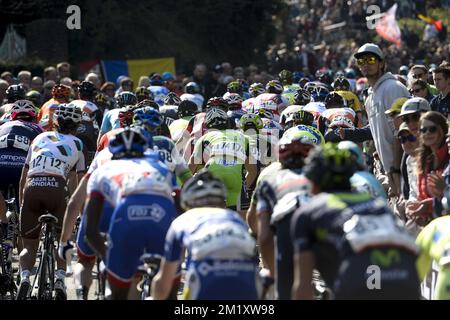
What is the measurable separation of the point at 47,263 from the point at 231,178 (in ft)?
9.99

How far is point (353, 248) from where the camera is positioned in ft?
23.1

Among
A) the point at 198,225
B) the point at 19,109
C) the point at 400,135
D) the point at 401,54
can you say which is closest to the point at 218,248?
the point at 198,225

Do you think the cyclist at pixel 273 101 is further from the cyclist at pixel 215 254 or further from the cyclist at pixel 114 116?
the cyclist at pixel 215 254

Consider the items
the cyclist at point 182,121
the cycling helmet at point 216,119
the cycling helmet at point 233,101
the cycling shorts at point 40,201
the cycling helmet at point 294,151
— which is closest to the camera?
the cycling helmet at point 294,151

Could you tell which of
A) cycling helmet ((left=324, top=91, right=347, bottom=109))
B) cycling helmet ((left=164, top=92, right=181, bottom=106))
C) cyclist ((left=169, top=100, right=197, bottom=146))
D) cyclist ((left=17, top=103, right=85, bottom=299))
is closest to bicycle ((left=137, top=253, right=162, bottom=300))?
cyclist ((left=17, top=103, right=85, bottom=299))

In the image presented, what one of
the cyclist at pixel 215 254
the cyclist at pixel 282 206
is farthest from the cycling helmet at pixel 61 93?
the cyclist at pixel 215 254

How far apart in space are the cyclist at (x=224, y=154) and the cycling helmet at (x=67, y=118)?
1.83 meters

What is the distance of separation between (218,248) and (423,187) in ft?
10.9

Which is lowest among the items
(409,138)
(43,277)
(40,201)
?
(43,277)

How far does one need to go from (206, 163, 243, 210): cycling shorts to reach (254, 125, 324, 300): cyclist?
13.1 feet

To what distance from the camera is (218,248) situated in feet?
25.2

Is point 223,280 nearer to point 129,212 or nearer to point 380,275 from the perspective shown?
point 380,275

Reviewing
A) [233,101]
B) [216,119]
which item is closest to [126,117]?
[216,119]

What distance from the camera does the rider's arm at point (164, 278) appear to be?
26.9ft
